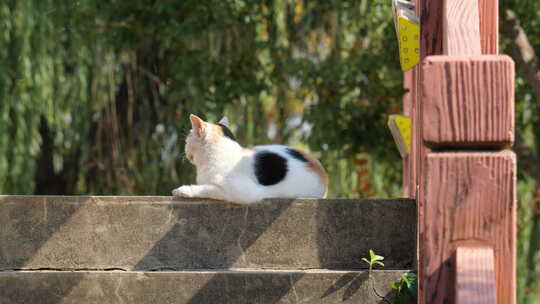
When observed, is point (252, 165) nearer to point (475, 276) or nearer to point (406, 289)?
point (406, 289)

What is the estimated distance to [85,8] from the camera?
22.2 ft

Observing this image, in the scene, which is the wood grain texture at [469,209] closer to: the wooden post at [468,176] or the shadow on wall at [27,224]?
the wooden post at [468,176]

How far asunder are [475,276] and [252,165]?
2.09 metres

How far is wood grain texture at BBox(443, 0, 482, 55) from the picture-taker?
2042 mm

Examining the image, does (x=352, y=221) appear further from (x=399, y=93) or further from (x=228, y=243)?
(x=399, y=93)

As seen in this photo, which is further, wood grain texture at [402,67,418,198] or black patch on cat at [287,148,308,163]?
black patch on cat at [287,148,308,163]

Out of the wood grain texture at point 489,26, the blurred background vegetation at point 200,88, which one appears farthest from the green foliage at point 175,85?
the wood grain texture at point 489,26

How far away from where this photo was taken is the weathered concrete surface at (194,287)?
10.2 ft

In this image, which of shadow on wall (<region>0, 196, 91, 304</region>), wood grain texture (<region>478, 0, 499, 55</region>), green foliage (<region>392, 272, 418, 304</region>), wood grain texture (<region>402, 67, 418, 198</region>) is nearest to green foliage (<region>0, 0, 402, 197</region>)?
wood grain texture (<region>402, 67, 418, 198</region>)

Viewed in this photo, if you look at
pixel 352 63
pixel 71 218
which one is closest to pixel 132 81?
pixel 352 63

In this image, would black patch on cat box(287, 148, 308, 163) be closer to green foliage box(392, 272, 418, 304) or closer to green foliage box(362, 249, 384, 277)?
green foliage box(362, 249, 384, 277)

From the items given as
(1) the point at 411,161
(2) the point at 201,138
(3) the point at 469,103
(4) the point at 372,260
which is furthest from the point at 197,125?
(3) the point at 469,103

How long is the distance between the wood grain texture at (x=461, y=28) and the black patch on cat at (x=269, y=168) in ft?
5.53

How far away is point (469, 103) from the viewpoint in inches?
→ 70.0
